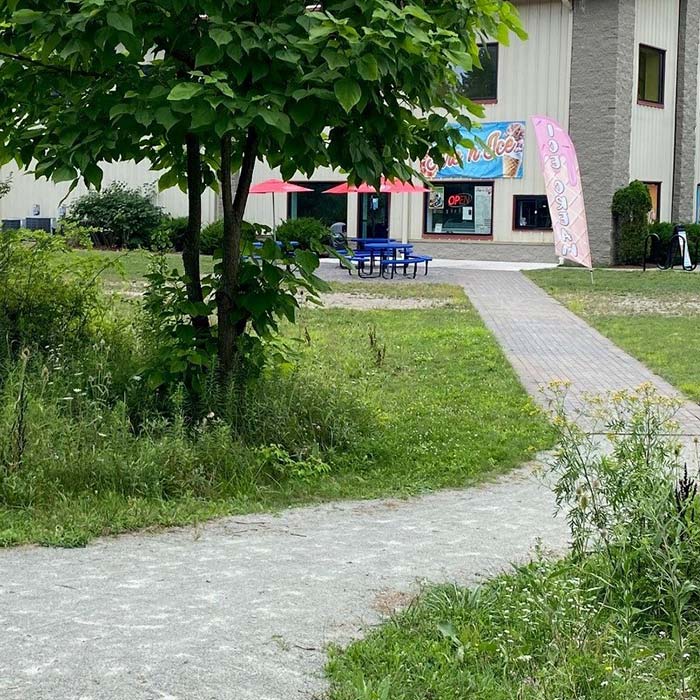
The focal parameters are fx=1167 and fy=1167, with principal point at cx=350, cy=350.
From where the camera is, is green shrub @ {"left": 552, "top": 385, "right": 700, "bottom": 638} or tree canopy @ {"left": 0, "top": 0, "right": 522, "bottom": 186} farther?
tree canopy @ {"left": 0, "top": 0, "right": 522, "bottom": 186}

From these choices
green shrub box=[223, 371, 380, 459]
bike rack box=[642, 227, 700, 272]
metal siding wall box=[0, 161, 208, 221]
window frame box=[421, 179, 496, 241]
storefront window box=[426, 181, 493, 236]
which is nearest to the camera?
green shrub box=[223, 371, 380, 459]

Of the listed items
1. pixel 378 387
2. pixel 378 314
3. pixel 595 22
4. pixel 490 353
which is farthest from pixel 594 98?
pixel 378 387

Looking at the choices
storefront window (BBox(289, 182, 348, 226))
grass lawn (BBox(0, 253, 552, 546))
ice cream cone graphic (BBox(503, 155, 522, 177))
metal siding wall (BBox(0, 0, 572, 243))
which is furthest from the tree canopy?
storefront window (BBox(289, 182, 348, 226))

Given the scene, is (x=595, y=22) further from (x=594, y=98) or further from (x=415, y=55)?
(x=415, y=55)

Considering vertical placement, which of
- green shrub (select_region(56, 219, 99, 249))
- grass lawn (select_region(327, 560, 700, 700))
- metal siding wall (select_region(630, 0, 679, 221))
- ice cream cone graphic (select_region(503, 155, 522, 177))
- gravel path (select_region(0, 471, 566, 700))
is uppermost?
metal siding wall (select_region(630, 0, 679, 221))

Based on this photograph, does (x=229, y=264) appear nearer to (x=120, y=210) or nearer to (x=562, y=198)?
(x=562, y=198)

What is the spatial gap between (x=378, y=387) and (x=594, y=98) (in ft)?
74.8

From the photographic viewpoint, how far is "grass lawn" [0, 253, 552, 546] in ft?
21.3

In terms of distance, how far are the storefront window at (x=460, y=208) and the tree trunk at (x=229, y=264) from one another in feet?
84.6

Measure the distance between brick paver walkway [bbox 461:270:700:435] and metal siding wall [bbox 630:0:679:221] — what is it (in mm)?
11730

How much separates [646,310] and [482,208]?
1448 cm

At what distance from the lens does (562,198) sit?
24.6m

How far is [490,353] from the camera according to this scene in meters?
13.8

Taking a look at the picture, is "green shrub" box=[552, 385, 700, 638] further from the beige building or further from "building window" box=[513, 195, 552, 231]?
"building window" box=[513, 195, 552, 231]
